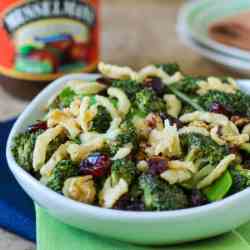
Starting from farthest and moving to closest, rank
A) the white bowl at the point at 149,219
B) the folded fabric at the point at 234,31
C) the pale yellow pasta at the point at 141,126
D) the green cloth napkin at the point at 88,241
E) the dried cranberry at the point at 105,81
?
the folded fabric at the point at 234,31 < the dried cranberry at the point at 105,81 < the pale yellow pasta at the point at 141,126 < the green cloth napkin at the point at 88,241 < the white bowl at the point at 149,219

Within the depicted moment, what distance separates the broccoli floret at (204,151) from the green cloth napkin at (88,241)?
143mm

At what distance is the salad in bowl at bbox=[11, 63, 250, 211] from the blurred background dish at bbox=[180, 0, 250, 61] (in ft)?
1.76

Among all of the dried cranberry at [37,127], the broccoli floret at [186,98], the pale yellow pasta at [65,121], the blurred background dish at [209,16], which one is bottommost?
the blurred background dish at [209,16]

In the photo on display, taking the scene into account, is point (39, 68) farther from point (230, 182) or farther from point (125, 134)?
point (230, 182)

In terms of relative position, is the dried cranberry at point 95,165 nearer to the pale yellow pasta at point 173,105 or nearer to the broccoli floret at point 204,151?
the broccoli floret at point 204,151

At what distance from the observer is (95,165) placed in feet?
4.26

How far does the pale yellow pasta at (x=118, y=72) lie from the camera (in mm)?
1683

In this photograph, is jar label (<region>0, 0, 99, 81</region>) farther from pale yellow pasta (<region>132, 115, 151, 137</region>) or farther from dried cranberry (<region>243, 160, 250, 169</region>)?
dried cranberry (<region>243, 160, 250, 169</region>)

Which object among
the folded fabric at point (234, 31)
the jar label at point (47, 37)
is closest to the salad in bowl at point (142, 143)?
the jar label at point (47, 37)

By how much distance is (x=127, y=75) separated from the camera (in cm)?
169

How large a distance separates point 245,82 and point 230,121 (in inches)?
11.3

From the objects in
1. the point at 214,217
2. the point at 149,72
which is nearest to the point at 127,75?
the point at 149,72

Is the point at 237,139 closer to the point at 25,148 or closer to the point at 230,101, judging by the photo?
the point at 230,101

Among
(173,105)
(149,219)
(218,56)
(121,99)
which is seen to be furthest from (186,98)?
(218,56)
